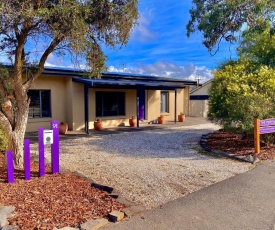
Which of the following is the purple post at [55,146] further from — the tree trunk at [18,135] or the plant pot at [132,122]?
the plant pot at [132,122]

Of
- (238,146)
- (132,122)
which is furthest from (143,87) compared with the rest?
(238,146)

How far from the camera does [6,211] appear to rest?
344cm

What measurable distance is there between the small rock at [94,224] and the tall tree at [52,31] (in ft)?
9.98

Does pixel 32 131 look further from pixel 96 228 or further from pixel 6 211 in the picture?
pixel 96 228

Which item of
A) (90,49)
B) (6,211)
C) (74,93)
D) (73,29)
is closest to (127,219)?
(6,211)

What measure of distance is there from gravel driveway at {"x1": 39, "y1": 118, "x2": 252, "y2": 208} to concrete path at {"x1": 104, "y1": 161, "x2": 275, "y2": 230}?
0.32 m

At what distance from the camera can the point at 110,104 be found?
15000 mm

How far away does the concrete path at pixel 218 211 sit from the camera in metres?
3.27

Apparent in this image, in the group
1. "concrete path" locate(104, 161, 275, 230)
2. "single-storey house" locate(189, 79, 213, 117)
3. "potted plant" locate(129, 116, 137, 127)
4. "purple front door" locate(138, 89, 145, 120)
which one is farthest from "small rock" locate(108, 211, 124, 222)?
"single-storey house" locate(189, 79, 213, 117)

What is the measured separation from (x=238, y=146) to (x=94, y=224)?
672 cm

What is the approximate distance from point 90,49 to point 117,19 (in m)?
0.95

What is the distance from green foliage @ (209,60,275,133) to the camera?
7496 mm

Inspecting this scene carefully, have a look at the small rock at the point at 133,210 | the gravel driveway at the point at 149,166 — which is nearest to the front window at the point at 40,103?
the gravel driveway at the point at 149,166

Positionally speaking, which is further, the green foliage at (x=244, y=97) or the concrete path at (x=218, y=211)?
the green foliage at (x=244, y=97)
